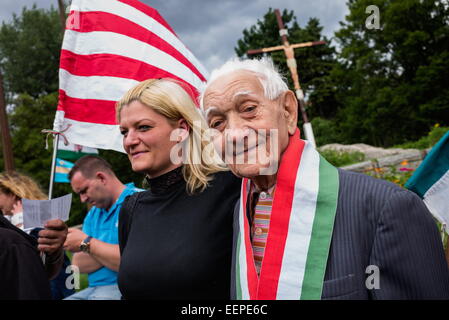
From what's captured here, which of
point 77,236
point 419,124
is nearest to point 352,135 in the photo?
point 419,124

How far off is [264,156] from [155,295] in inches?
33.4

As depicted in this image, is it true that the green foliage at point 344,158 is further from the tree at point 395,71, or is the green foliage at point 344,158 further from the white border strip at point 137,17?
the tree at point 395,71

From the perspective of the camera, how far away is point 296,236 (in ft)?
4.61

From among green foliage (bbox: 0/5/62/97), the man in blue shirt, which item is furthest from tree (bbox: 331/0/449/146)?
the man in blue shirt

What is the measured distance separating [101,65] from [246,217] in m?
2.36

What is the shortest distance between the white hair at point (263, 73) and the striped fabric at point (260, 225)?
42cm

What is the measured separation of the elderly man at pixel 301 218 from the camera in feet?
4.16

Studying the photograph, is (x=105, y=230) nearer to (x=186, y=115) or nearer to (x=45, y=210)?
(x=45, y=210)

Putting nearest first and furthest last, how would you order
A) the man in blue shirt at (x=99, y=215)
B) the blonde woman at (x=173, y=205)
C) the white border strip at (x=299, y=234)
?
the white border strip at (x=299, y=234) → the blonde woman at (x=173, y=205) → the man in blue shirt at (x=99, y=215)

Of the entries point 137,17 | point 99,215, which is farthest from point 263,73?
point 99,215

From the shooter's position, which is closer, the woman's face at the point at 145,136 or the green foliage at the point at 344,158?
the woman's face at the point at 145,136

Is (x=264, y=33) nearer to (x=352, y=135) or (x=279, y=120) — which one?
(x=352, y=135)

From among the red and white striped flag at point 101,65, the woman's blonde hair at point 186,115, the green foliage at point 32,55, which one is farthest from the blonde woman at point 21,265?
the green foliage at point 32,55

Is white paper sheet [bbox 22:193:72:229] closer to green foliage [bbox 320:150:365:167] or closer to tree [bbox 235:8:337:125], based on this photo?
green foliage [bbox 320:150:365:167]
